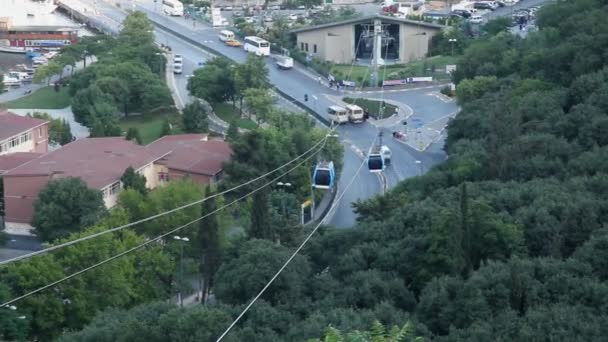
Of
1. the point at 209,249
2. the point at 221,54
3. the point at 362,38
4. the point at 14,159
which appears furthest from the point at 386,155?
the point at 221,54

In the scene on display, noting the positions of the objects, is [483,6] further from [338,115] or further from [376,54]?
[338,115]

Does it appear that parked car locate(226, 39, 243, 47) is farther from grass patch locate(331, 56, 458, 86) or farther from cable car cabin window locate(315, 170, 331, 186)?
cable car cabin window locate(315, 170, 331, 186)

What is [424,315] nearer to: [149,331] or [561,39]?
[149,331]

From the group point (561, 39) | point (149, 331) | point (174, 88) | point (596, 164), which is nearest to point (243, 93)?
point (174, 88)

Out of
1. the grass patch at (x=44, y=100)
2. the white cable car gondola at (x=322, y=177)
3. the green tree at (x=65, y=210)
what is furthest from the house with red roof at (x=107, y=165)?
the grass patch at (x=44, y=100)

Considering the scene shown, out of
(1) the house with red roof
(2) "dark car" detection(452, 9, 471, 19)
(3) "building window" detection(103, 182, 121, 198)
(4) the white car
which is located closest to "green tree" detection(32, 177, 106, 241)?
(1) the house with red roof

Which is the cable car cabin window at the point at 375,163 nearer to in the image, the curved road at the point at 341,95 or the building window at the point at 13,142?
the curved road at the point at 341,95
